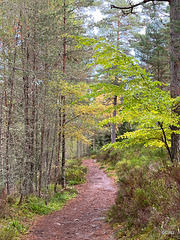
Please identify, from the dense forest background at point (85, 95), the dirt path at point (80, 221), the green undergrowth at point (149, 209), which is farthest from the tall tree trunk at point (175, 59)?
the dirt path at point (80, 221)

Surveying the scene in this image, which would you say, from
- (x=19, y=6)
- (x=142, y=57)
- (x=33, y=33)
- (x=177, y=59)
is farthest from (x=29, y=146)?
(x=142, y=57)

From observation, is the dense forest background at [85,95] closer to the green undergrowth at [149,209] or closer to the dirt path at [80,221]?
the green undergrowth at [149,209]

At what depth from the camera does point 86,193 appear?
10227 millimetres

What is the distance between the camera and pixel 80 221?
624 centimetres

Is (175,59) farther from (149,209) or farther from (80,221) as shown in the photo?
(80,221)

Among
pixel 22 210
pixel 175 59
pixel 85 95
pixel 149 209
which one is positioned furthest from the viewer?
pixel 22 210

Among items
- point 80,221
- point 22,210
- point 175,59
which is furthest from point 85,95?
point 22,210

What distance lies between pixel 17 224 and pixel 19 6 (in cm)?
665

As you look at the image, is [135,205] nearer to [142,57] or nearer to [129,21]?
[142,57]

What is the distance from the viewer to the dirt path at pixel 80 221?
16.3 ft

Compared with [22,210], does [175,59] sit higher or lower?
higher

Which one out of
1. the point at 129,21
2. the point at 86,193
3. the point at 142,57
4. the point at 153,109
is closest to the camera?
the point at 153,109

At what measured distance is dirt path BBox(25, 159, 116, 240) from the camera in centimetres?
497

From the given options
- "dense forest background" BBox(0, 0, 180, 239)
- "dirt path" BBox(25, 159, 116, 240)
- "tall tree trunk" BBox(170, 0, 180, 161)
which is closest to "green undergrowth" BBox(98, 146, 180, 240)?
"dense forest background" BBox(0, 0, 180, 239)
